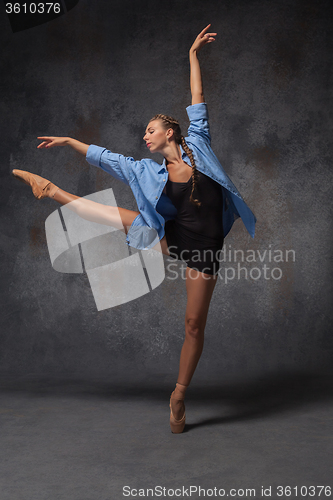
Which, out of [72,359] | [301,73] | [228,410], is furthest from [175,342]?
[301,73]

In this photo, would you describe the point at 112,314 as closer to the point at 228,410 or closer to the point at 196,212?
the point at 228,410

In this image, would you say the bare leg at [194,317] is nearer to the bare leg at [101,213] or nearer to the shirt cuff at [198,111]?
the bare leg at [101,213]

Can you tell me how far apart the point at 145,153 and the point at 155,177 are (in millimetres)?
1642

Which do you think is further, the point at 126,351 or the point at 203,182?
the point at 126,351

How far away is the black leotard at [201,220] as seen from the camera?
3021 mm

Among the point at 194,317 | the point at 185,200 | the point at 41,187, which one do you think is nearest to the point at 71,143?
the point at 41,187

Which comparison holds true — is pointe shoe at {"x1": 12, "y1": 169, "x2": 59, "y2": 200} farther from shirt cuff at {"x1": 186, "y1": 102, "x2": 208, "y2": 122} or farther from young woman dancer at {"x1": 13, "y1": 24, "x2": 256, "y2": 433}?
shirt cuff at {"x1": 186, "y1": 102, "x2": 208, "y2": 122}

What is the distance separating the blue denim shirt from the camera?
9.86 ft

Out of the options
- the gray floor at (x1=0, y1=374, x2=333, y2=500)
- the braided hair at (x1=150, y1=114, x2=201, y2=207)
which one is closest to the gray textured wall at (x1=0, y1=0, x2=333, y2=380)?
the gray floor at (x1=0, y1=374, x2=333, y2=500)

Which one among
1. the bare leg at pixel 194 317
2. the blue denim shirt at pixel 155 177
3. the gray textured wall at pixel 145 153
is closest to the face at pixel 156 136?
the blue denim shirt at pixel 155 177

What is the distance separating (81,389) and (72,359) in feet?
2.40

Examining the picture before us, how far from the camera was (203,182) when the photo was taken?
303 centimetres

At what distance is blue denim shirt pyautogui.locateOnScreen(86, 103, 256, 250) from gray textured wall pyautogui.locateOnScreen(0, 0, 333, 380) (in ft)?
4.79

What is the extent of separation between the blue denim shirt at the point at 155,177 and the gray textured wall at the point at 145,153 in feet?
4.79
